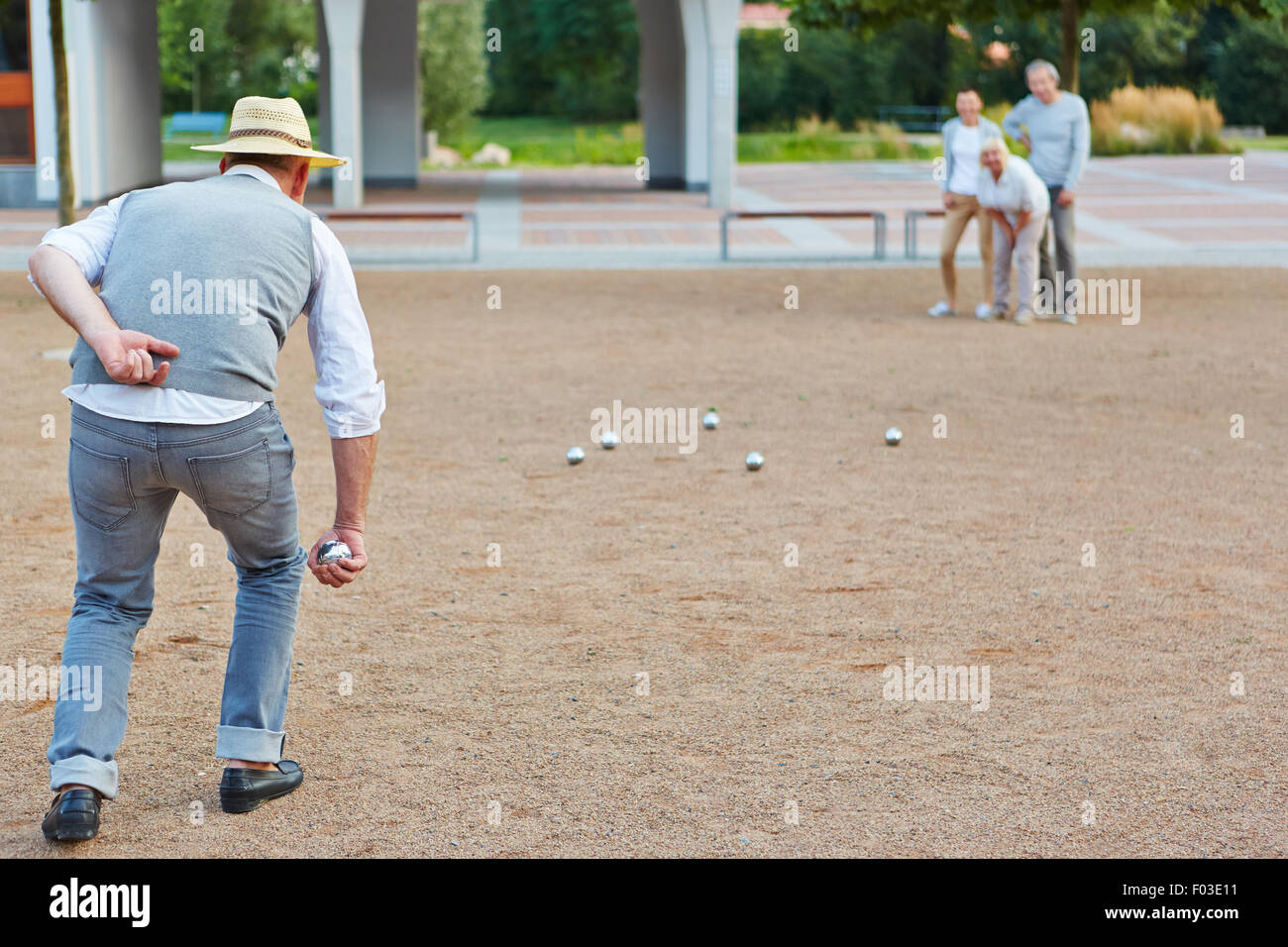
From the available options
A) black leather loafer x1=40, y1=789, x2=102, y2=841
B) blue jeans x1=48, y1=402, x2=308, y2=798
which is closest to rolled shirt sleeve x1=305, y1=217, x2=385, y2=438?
blue jeans x1=48, y1=402, x2=308, y2=798

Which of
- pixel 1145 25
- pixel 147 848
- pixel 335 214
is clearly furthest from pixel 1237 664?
pixel 1145 25

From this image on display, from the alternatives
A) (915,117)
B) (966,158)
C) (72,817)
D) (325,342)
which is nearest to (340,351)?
(325,342)

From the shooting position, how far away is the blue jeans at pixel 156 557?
3.71 m

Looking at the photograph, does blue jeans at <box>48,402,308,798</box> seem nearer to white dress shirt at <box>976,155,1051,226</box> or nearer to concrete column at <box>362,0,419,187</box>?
white dress shirt at <box>976,155,1051,226</box>

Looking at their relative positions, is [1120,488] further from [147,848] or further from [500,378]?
[147,848]

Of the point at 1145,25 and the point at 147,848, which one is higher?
the point at 1145,25

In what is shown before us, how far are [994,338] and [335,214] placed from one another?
1267 cm

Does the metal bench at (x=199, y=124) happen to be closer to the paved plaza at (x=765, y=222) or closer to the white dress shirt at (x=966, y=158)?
the paved plaza at (x=765, y=222)

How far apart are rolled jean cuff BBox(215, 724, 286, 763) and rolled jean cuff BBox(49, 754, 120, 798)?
11.5 inches

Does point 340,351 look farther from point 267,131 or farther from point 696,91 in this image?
point 696,91

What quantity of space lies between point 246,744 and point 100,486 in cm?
77

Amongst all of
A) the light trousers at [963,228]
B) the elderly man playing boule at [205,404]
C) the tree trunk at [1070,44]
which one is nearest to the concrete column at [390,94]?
the tree trunk at [1070,44]

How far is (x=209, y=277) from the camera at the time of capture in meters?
3.69

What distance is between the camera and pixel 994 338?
42.0 feet
